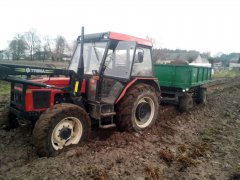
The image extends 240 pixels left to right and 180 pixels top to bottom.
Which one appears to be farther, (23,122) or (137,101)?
(137,101)

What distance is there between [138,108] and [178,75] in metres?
3.46

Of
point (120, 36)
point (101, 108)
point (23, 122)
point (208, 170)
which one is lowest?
point (208, 170)

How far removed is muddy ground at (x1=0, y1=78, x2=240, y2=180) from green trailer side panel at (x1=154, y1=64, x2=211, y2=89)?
2.32 m

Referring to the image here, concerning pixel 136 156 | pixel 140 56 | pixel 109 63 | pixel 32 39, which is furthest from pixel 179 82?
pixel 32 39

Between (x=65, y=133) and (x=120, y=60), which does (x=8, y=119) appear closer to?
(x=65, y=133)

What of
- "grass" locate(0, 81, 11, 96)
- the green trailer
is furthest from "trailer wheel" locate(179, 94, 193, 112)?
"grass" locate(0, 81, 11, 96)

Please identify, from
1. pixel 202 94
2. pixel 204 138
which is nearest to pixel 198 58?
pixel 202 94

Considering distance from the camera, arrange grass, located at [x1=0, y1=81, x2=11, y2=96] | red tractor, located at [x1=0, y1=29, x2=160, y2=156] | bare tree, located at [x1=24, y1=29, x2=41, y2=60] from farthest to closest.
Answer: bare tree, located at [x1=24, y1=29, x2=41, y2=60] → grass, located at [x1=0, y1=81, x2=11, y2=96] → red tractor, located at [x1=0, y1=29, x2=160, y2=156]

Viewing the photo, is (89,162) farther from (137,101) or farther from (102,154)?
(137,101)

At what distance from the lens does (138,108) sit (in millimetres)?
6086

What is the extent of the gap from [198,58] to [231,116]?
5626cm

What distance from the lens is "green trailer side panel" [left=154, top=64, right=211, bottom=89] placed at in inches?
345

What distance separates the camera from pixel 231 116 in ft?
27.6

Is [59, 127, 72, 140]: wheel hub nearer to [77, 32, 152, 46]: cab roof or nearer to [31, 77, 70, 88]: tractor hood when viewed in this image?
[31, 77, 70, 88]: tractor hood
